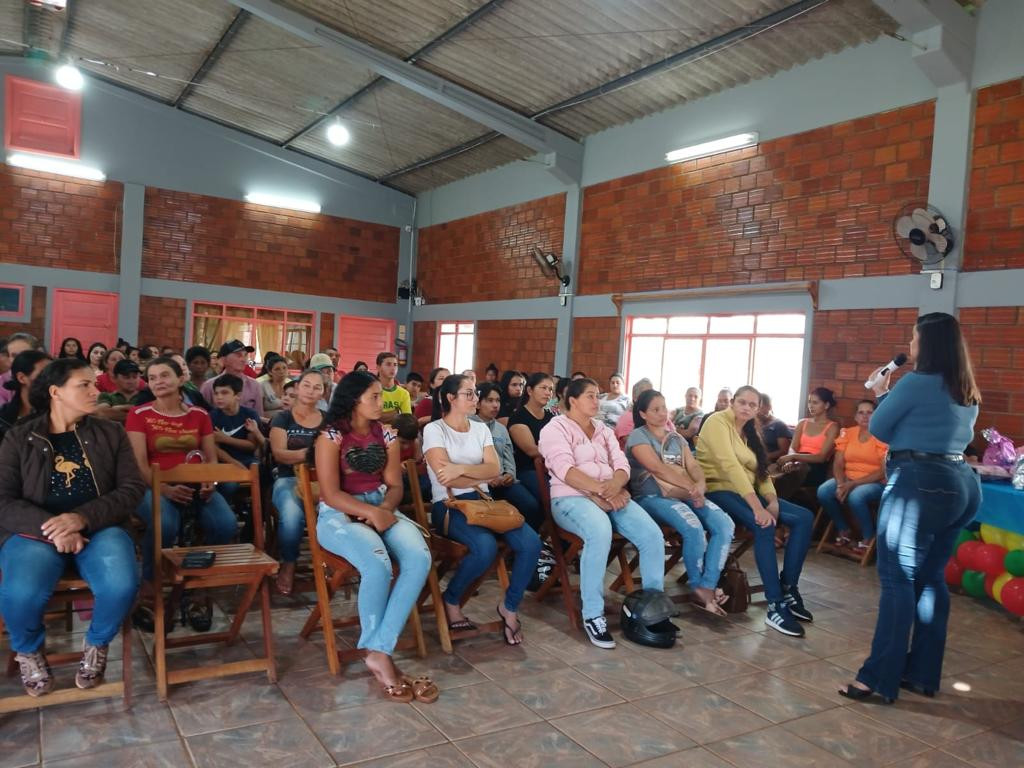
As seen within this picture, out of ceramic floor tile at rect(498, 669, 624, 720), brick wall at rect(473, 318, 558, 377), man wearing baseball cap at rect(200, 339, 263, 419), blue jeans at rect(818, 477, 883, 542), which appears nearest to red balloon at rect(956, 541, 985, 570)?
blue jeans at rect(818, 477, 883, 542)

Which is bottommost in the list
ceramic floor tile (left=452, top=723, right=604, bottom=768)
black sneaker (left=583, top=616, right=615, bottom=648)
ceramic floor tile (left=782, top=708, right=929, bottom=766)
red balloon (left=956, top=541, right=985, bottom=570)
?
ceramic floor tile (left=452, top=723, right=604, bottom=768)

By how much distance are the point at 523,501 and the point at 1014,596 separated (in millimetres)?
2773

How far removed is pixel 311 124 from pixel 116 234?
11.2 feet

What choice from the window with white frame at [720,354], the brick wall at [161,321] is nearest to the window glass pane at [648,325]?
the window with white frame at [720,354]

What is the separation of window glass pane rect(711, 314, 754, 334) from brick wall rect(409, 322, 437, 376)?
242 inches

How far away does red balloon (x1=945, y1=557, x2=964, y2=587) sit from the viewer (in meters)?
4.72

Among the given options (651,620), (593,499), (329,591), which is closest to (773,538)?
(651,620)

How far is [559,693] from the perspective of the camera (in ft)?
9.59

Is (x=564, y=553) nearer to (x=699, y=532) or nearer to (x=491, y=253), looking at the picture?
(x=699, y=532)

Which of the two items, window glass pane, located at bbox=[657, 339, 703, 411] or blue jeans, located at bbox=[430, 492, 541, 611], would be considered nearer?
blue jeans, located at bbox=[430, 492, 541, 611]

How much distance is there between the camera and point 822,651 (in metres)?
3.55

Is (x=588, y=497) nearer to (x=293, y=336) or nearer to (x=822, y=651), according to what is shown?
(x=822, y=651)

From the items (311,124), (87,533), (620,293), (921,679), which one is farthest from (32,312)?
(921,679)

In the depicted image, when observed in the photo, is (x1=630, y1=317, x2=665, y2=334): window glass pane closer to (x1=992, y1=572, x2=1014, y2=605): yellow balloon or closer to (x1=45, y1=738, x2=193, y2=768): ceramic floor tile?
(x1=992, y1=572, x2=1014, y2=605): yellow balloon
